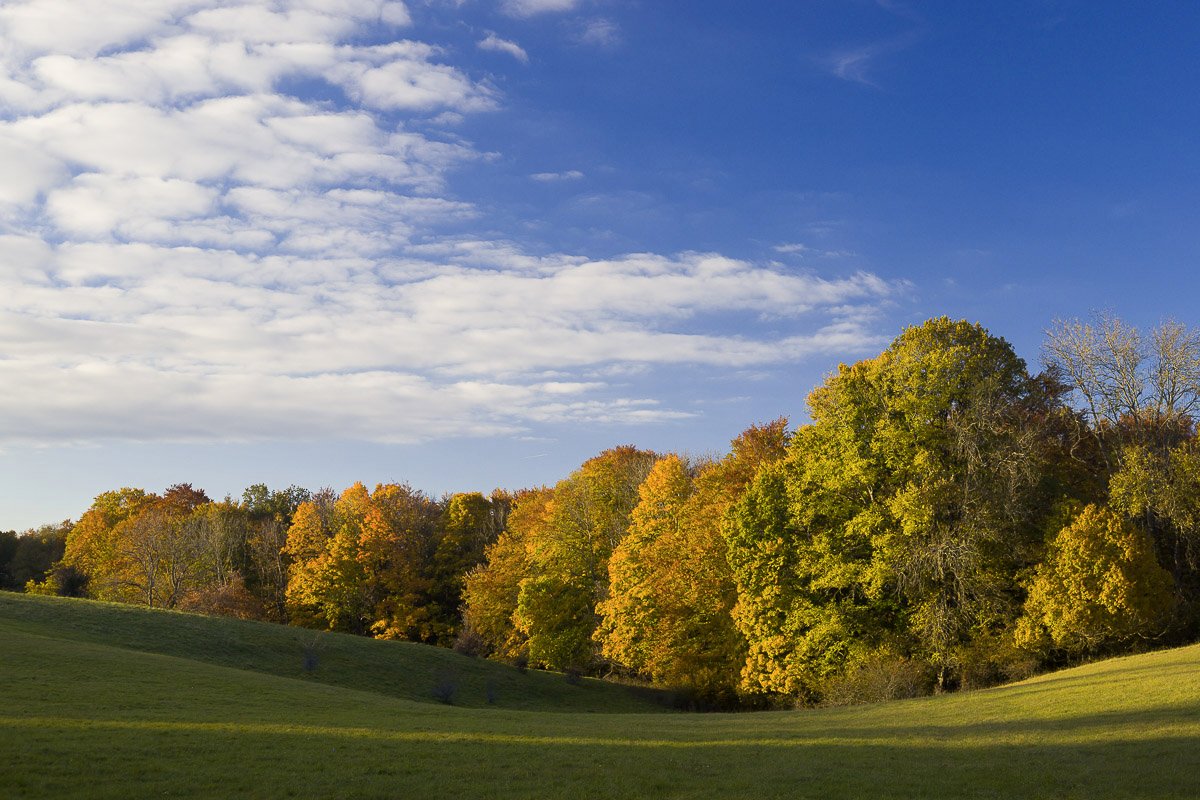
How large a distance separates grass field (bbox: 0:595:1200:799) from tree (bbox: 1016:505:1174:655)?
3.29 m

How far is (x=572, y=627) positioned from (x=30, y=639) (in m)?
36.4

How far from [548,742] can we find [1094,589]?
28567 millimetres

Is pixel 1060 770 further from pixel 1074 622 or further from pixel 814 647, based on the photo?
pixel 814 647

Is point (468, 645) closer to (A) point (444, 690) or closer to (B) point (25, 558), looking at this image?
(A) point (444, 690)

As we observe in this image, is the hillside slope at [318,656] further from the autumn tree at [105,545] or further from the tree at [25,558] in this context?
the tree at [25,558]

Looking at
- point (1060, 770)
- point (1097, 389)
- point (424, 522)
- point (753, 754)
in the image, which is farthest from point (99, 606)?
point (1097, 389)

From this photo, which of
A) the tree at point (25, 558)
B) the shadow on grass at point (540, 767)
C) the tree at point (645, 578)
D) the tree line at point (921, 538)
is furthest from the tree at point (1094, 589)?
the tree at point (25, 558)

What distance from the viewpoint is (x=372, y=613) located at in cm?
7381

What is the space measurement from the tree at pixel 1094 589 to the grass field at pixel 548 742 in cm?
329

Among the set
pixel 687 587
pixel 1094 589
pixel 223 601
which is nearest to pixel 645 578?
pixel 687 587

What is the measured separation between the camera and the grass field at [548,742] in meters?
15.4

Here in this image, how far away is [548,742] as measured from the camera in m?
21.5

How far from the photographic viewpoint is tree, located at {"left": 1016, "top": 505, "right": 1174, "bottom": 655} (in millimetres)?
36438

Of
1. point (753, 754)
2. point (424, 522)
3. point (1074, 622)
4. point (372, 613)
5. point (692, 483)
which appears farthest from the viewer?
point (424, 522)
